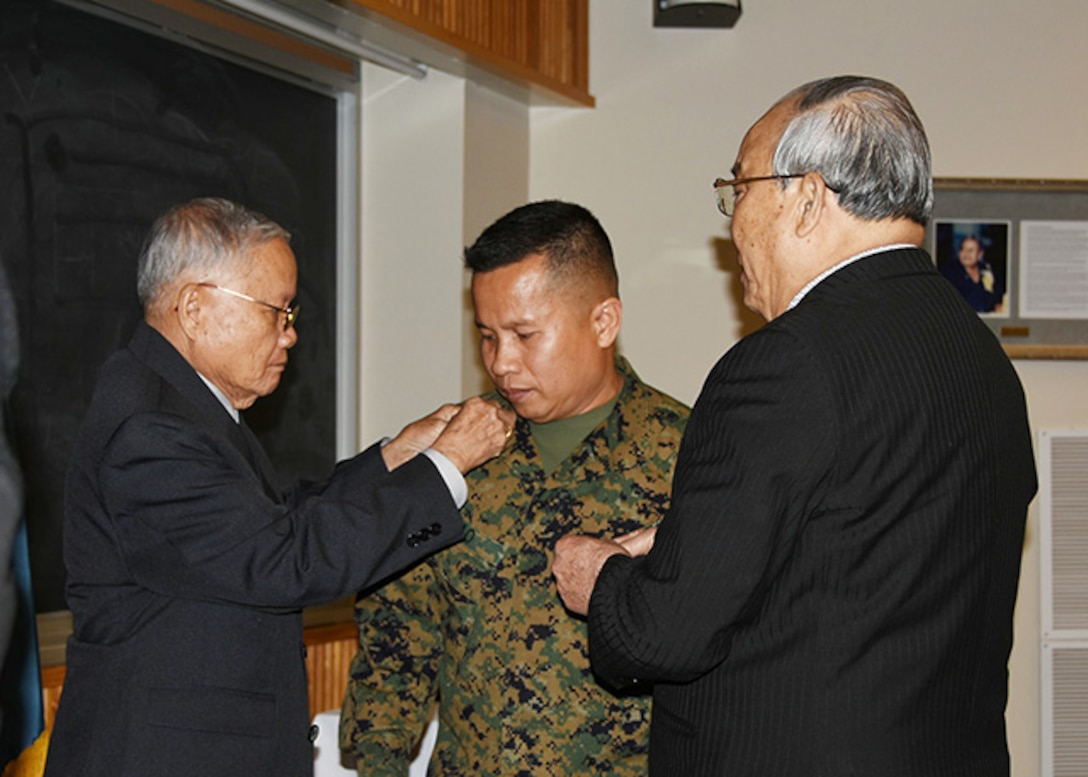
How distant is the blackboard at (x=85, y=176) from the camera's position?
2744mm

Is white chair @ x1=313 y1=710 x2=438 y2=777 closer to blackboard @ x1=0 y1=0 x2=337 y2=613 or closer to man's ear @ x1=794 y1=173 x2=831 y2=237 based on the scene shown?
blackboard @ x1=0 y1=0 x2=337 y2=613

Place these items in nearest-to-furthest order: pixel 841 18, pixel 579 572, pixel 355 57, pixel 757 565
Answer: pixel 757 565 < pixel 579 572 < pixel 355 57 < pixel 841 18

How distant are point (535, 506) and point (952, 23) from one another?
2.69 meters

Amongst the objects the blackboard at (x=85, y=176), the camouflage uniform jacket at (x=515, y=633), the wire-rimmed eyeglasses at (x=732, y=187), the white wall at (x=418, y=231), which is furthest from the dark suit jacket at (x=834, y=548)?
the white wall at (x=418, y=231)

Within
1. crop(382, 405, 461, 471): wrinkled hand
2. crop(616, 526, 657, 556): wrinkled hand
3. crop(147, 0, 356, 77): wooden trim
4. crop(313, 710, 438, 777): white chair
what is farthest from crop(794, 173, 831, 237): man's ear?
crop(147, 0, 356, 77): wooden trim

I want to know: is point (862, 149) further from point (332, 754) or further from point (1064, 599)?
point (1064, 599)

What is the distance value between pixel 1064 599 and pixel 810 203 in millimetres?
2816

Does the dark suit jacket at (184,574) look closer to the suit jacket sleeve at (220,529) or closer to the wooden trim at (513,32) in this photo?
the suit jacket sleeve at (220,529)

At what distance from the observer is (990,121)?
391cm

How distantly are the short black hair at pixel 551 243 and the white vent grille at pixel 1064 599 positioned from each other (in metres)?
2.31

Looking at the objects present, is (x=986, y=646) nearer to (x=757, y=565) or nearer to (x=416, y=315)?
(x=757, y=565)

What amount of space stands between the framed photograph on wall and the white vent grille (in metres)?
0.35

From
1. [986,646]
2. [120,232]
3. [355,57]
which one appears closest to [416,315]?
[355,57]

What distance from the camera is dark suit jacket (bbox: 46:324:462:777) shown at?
69.9 inches
